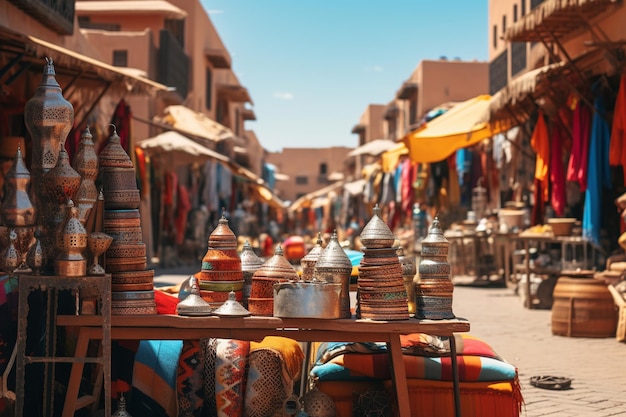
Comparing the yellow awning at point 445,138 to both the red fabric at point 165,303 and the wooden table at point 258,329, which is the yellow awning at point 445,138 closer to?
the red fabric at point 165,303

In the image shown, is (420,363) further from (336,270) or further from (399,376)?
(336,270)

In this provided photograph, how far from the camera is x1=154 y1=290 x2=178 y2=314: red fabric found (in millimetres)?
4355

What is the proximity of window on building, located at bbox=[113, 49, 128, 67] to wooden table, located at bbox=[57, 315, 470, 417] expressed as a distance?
701 inches

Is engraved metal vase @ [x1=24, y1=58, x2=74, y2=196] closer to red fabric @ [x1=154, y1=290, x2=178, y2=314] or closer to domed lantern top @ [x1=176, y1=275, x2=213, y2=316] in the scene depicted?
domed lantern top @ [x1=176, y1=275, x2=213, y2=316]

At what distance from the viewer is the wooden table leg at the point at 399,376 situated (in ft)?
12.2

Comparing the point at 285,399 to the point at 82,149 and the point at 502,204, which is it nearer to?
the point at 82,149

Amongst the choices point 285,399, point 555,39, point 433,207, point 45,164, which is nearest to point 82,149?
point 45,164

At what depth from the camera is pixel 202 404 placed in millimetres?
4211

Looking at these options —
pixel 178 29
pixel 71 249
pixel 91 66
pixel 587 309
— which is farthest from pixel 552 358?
pixel 178 29

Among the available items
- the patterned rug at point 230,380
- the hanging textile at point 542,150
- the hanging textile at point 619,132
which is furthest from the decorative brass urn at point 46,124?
the hanging textile at point 542,150

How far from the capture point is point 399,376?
3730 millimetres

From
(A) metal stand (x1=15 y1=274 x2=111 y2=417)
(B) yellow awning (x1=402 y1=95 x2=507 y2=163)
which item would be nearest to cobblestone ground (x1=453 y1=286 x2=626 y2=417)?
(A) metal stand (x1=15 y1=274 x2=111 y2=417)

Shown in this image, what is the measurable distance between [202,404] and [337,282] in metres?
1.03

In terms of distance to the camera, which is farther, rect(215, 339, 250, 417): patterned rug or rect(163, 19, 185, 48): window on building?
rect(163, 19, 185, 48): window on building
